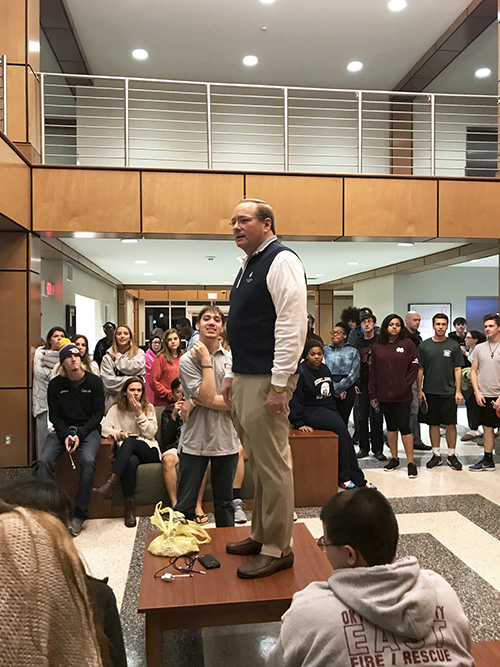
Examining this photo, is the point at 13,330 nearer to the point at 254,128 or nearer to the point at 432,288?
the point at 254,128

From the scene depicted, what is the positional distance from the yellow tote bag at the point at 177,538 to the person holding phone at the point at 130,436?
5.09ft

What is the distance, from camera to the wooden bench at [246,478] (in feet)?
14.1

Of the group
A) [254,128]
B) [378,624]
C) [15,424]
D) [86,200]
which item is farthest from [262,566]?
[254,128]

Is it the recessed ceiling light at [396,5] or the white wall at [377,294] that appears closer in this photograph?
the recessed ceiling light at [396,5]

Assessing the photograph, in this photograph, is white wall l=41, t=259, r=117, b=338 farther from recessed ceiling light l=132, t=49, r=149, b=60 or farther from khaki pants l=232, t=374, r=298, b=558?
khaki pants l=232, t=374, r=298, b=558

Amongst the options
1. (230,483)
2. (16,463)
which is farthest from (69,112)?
(230,483)

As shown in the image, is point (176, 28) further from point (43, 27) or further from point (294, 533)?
point (294, 533)

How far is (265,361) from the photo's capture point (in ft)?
7.50

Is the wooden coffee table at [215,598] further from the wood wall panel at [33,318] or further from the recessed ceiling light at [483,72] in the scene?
the recessed ceiling light at [483,72]

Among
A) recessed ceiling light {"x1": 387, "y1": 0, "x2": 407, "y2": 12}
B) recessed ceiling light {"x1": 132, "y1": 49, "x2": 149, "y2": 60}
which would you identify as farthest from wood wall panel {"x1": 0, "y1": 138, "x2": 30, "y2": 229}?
recessed ceiling light {"x1": 387, "y1": 0, "x2": 407, "y2": 12}

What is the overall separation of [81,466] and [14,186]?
9.29 ft

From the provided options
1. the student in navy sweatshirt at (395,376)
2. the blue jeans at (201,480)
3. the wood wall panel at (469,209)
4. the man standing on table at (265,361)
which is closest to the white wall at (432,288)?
the wood wall panel at (469,209)

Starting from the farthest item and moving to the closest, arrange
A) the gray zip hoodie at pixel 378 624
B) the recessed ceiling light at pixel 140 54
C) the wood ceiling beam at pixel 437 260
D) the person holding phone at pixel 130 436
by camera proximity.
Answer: the recessed ceiling light at pixel 140 54
the wood ceiling beam at pixel 437 260
the person holding phone at pixel 130 436
the gray zip hoodie at pixel 378 624

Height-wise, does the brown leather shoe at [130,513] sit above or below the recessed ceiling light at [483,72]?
below
